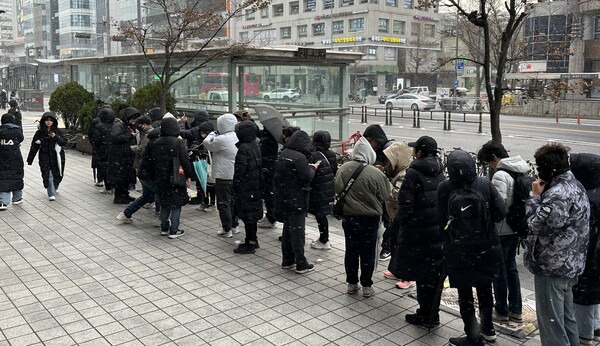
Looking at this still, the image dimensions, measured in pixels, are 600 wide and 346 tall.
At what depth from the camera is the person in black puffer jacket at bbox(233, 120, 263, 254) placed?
23.8 feet

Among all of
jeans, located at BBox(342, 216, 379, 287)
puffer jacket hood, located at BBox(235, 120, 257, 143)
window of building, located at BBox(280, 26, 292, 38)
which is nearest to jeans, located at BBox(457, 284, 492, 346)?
jeans, located at BBox(342, 216, 379, 287)

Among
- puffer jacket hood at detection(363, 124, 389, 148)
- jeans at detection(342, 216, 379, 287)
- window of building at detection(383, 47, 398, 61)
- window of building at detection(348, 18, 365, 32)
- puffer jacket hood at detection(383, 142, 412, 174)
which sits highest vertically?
window of building at detection(348, 18, 365, 32)

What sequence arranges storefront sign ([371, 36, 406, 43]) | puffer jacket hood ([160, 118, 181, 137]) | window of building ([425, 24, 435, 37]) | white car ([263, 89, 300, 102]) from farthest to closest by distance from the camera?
1. window of building ([425, 24, 435, 37])
2. storefront sign ([371, 36, 406, 43])
3. white car ([263, 89, 300, 102])
4. puffer jacket hood ([160, 118, 181, 137])

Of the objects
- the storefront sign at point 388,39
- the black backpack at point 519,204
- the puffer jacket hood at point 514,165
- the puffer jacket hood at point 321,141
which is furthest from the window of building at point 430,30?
the black backpack at point 519,204

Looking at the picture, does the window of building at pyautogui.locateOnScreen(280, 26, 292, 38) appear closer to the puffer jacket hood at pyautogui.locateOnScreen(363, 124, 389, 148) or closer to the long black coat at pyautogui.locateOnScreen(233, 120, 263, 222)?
the long black coat at pyautogui.locateOnScreen(233, 120, 263, 222)

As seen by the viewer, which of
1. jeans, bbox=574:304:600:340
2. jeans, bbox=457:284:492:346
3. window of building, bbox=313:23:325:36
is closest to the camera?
jeans, bbox=457:284:492:346

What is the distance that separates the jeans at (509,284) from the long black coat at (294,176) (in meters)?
2.27

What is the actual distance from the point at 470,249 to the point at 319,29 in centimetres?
7039

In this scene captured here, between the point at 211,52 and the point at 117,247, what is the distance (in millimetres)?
6919

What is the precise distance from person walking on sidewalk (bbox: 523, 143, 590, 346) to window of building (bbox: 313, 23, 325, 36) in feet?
229

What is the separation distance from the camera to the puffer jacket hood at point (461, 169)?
4.64 meters

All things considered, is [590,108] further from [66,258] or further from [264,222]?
[66,258]

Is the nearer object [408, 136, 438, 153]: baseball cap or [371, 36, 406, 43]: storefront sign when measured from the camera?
[408, 136, 438, 153]: baseball cap

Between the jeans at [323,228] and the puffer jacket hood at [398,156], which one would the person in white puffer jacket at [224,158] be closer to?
the jeans at [323,228]
